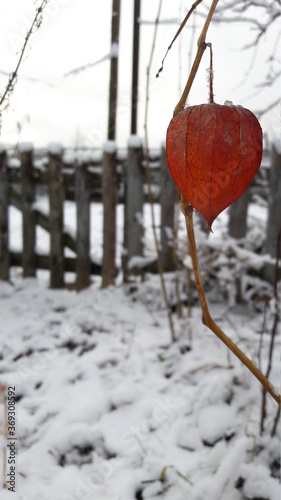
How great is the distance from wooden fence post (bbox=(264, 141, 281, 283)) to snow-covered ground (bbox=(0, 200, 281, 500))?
49 centimetres

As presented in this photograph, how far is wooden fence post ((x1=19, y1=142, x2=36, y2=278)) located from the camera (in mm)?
3912

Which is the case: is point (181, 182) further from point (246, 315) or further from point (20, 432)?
point (246, 315)

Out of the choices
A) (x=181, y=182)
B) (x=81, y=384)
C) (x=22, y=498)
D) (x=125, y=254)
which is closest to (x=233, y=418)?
(x=81, y=384)

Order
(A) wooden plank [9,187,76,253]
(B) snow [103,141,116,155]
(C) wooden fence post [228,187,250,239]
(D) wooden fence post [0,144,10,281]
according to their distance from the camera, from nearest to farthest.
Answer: (C) wooden fence post [228,187,250,239]
(B) snow [103,141,116,155]
(A) wooden plank [9,187,76,253]
(D) wooden fence post [0,144,10,281]

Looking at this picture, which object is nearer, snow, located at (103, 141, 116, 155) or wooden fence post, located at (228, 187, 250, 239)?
wooden fence post, located at (228, 187, 250, 239)

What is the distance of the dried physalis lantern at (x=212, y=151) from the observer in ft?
1.46

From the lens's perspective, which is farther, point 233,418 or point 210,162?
point 233,418

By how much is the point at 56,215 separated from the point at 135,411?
8.24ft

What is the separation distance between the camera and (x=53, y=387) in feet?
6.39

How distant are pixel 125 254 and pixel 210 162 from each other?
10.8 feet

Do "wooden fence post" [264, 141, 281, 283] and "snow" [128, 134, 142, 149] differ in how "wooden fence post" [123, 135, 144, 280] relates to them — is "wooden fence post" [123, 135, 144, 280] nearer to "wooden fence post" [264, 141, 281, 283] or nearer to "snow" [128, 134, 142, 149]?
"snow" [128, 134, 142, 149]

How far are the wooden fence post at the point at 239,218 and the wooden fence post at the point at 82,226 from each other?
1.25 metres

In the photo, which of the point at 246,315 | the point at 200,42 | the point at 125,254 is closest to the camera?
the point at 200,42

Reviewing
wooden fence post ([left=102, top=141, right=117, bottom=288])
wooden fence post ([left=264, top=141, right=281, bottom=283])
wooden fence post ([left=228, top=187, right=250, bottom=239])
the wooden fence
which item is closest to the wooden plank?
the wooden fence
